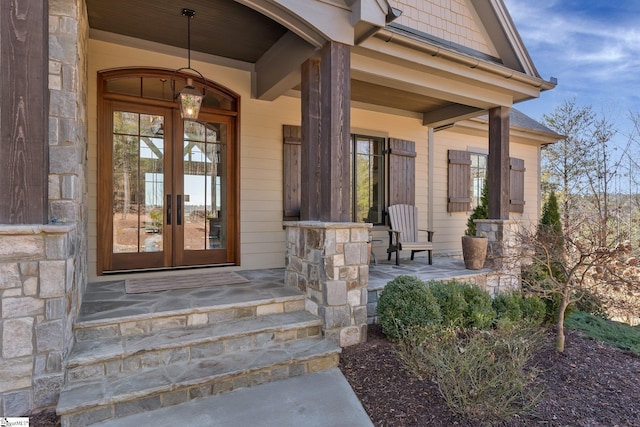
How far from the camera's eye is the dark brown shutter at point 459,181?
6559 millimetres

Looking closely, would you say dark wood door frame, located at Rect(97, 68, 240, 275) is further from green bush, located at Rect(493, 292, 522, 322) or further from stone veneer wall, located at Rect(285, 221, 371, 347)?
green bush, located at Rect(493, 292, 522, 322)

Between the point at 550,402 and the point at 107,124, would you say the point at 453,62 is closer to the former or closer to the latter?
the point at 550,402

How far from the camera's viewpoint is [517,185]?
7.44m

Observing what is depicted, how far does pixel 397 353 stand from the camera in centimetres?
282

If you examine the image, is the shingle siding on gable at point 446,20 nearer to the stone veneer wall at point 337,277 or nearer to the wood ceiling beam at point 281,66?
the wood ceiling beam at point 281,66

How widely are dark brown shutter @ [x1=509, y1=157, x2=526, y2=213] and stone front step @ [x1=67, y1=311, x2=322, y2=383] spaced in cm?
610

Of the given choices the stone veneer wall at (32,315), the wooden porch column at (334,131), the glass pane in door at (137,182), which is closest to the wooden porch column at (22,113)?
the stone veneer wall at (32,315)

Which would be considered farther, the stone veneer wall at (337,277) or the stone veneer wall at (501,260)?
the stone veneer wall at (501,260)

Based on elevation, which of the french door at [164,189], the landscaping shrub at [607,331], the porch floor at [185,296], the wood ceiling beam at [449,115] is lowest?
the landscaping shrub at [607,331]

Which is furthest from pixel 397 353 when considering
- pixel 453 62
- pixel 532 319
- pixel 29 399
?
pixel 453 62

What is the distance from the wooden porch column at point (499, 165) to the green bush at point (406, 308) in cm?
238

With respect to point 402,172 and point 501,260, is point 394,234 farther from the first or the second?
point 501,260

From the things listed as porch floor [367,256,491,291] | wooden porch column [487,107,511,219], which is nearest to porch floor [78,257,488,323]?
porch floor [367,256,491,291]

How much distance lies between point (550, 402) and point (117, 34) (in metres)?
5.08
